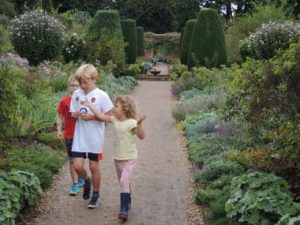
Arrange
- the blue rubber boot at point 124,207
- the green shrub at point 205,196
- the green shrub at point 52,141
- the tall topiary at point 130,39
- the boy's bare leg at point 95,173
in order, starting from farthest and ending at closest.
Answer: the tall topiary at point 130,39, the green shrub at point 52,141, the green shrub at point 205,196, the boy's bare leg at point 95,173, the blue rubber boot at point 124,207

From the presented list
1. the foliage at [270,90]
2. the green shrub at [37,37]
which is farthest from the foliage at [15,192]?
the green shrub at [37,37]

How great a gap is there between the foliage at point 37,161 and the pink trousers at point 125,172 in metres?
1.34

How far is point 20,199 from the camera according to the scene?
577 centimetres

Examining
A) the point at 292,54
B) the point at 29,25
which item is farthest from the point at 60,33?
the point at 292,54

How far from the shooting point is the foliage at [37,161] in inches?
271

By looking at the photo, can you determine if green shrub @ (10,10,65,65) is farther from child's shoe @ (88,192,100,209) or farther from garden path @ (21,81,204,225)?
child's shoe @ (88,192,100,209)

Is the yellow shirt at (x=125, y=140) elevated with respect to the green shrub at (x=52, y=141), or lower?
elevated

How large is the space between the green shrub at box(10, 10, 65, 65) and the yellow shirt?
1260 centimetres

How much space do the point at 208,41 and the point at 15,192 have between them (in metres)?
16.9

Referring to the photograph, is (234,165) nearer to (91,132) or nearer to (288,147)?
(288,147)

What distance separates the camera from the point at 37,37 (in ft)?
59.4

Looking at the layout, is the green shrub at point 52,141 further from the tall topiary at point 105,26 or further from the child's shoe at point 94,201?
the tall topiary at point 105,26

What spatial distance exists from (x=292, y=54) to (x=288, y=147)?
0.89 m

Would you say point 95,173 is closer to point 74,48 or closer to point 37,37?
point 37,37
